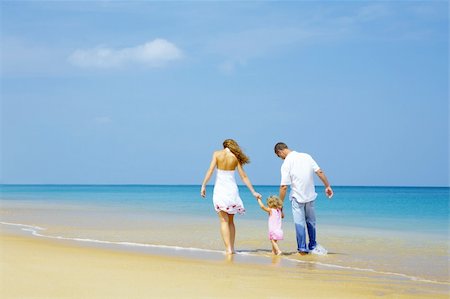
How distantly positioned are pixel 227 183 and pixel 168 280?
3511mm

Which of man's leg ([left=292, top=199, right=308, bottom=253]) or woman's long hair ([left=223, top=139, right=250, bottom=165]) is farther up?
woman's long hair ([left=223, top=139, right=250, bottom=165])

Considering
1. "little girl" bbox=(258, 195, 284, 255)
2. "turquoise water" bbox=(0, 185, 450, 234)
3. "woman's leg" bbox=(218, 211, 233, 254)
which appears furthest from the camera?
"turquoise water" bbox=(0, 185, 450, 234)

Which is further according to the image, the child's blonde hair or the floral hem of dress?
the child's blonde hair

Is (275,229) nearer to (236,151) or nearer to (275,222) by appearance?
(275,222)

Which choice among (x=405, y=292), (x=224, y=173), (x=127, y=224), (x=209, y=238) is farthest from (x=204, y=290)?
(x=127, y=224)

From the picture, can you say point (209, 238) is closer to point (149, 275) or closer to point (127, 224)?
point (127, 224)

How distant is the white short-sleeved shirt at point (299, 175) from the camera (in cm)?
1019

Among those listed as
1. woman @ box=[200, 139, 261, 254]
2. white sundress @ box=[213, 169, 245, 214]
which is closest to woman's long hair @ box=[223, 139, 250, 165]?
woman @ box=[200, 139, 261, 254]

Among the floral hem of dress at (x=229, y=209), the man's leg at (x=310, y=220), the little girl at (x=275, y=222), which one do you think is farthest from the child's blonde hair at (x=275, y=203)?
the floral hem of dress at (x=229, y=209)

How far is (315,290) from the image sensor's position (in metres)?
6.28

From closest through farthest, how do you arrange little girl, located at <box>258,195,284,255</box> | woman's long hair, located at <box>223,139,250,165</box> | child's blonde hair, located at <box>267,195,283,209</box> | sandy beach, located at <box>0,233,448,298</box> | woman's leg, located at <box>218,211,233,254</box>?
1. sandy beach, located at <box>0,233,448,298</box>
2. woman's leg, located at <box>218,211,233,254</box>
3. woman's long hair, located at <box>223,139,250,165</box>
4. little girl, located at <box>258,195,284,255</box>
5. child's blonde hair, located at <box>267,195,283,209</box>

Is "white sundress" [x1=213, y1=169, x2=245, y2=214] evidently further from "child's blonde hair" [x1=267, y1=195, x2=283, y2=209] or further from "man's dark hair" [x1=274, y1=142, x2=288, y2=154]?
"man's dark hair" [x1=274, y1=142, x2=288, y2=154]

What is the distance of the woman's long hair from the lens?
9883mm

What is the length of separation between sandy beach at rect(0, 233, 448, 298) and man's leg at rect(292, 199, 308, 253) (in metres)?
1.66
